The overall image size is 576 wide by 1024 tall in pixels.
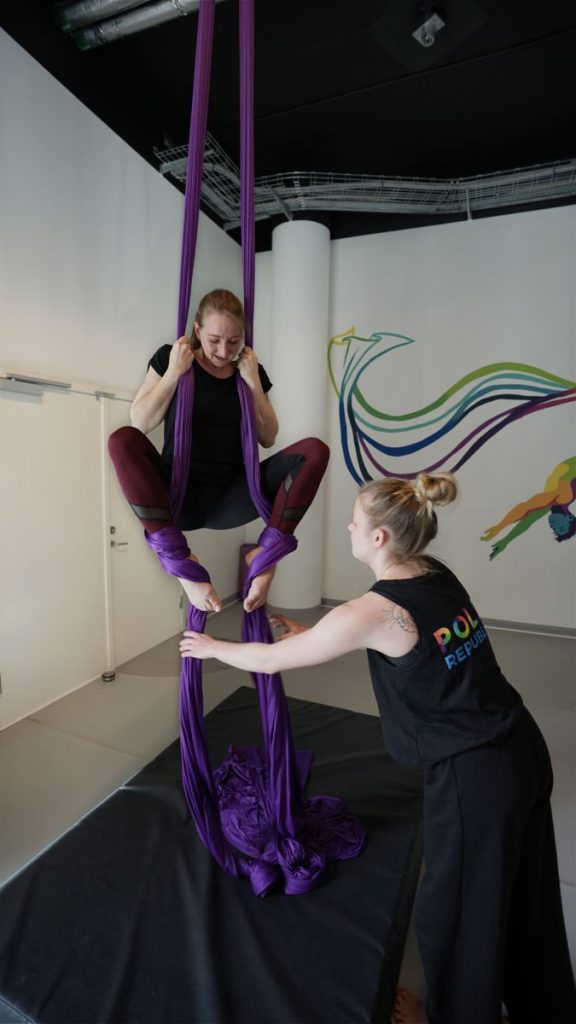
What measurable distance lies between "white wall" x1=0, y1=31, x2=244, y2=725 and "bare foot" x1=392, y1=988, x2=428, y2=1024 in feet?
7.19

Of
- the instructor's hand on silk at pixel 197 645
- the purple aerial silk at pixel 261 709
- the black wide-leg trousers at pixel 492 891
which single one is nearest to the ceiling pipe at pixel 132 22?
the purple aerial silk at pixel 261 709

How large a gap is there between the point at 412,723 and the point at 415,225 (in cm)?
443

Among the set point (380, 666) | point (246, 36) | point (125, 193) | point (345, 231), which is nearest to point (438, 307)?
point (345, 231)

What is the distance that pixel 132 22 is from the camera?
266 centimetres

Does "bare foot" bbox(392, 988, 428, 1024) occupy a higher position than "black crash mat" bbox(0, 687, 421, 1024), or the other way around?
"black crash mat" bbox(0, 687, 421, 1024)

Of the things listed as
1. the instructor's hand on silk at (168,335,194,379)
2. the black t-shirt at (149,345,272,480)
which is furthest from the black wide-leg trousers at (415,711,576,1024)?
the instructor's hand on silk at (168,335,194,379)

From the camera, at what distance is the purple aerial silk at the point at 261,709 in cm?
154

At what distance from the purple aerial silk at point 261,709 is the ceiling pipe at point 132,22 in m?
1.49

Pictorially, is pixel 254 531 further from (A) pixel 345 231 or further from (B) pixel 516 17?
(B) pixel 516 17

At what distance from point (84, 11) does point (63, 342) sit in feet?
5.55

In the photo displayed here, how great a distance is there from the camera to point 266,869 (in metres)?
1.63

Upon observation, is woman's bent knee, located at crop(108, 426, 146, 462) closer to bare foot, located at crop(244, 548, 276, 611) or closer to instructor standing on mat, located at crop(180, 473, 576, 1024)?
bare foot, located at crop(244, 548, 276, 611)

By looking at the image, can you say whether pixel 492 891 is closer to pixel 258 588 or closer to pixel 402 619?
pixel 402 619

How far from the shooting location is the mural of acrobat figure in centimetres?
406
